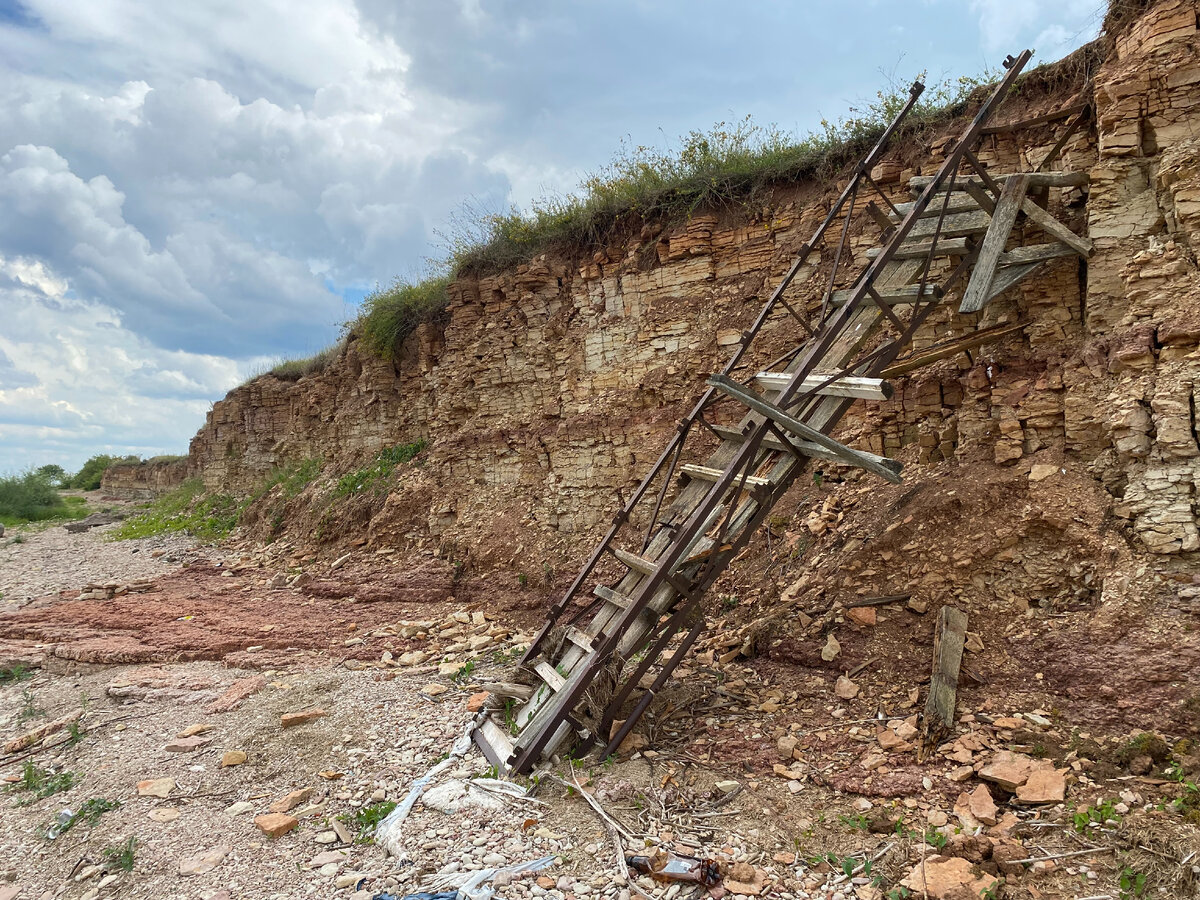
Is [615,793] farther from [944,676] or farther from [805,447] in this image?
[805,447]

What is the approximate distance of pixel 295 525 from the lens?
15203 mm

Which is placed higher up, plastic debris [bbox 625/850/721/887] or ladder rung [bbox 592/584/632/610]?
ladder rung [bbox 592/584/632/610]

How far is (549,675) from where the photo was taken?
5266mm

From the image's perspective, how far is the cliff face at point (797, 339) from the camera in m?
4.94

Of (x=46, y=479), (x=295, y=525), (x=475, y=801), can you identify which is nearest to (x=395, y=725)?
(x=475, y=801)

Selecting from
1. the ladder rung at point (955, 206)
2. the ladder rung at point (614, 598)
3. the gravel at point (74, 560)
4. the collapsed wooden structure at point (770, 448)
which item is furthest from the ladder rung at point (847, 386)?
the gravel at point (74, 560)

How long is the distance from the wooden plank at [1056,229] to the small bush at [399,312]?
1079cm

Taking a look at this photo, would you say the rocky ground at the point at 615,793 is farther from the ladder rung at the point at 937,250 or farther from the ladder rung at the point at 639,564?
the ladder rung at the point at 937,250

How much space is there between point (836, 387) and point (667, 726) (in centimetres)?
290

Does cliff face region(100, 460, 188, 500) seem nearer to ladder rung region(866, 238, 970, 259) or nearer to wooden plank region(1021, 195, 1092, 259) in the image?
ladder rung region(866, 238, 970, 259)

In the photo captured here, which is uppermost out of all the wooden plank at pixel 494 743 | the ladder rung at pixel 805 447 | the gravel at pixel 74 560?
the ladder rung at pixel 805 447

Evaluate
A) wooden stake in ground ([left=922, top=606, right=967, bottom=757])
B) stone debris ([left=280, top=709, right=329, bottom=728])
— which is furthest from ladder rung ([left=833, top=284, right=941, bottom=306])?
stone debris ([left=280, top=709, right=329, bottom=728])

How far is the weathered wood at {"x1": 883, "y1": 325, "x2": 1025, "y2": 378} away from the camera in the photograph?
221 inches

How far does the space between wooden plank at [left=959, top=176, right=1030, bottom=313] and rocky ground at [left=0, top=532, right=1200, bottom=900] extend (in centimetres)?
263
